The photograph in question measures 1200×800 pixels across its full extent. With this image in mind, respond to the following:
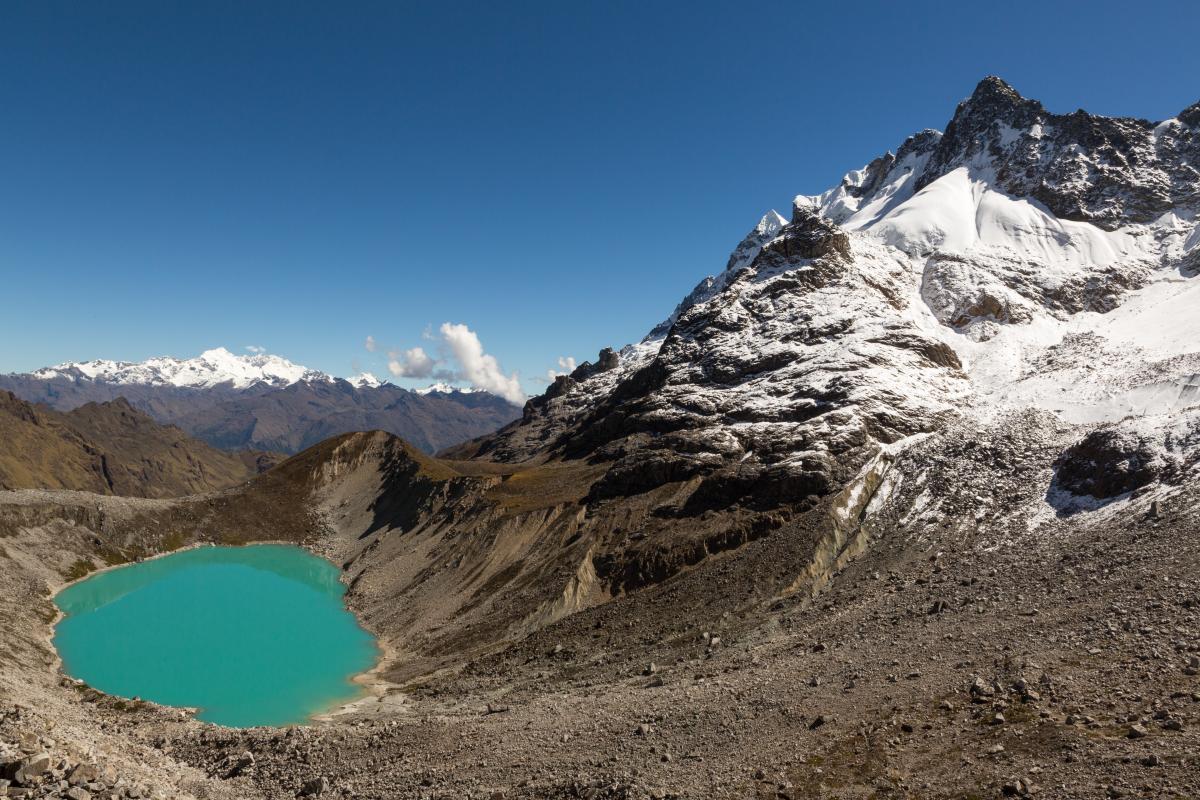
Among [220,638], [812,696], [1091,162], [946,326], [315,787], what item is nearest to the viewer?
[315,787]

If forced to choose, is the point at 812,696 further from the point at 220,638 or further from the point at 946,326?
the point at 946,326

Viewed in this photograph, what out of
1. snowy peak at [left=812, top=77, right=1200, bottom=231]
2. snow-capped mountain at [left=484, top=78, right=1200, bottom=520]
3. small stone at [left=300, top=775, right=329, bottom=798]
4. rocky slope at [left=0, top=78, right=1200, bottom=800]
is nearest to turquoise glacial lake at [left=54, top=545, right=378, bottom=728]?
rocky slope at [left=0, top=78, right=1200, bottom=800]

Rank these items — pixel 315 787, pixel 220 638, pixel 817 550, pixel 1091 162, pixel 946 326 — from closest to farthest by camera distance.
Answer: pixel 315 787 < pixel 817 550 < pixel 220 638 < pixel 946 326 < pixel 1091 162

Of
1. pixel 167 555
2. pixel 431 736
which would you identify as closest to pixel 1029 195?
pixel 431 736

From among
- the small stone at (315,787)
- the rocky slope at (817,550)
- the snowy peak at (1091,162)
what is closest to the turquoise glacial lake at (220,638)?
the rocky slope at (817,550)

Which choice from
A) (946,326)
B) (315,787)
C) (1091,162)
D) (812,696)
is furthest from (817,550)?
(1091,162)

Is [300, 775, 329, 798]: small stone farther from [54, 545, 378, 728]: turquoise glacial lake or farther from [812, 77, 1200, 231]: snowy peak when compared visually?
[812, 77, 1200, 231]: snowy peak

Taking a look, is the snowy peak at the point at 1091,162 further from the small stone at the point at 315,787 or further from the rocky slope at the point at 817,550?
the small stone at the point at 315,787

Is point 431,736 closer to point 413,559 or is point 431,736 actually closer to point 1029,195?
point 413,559
